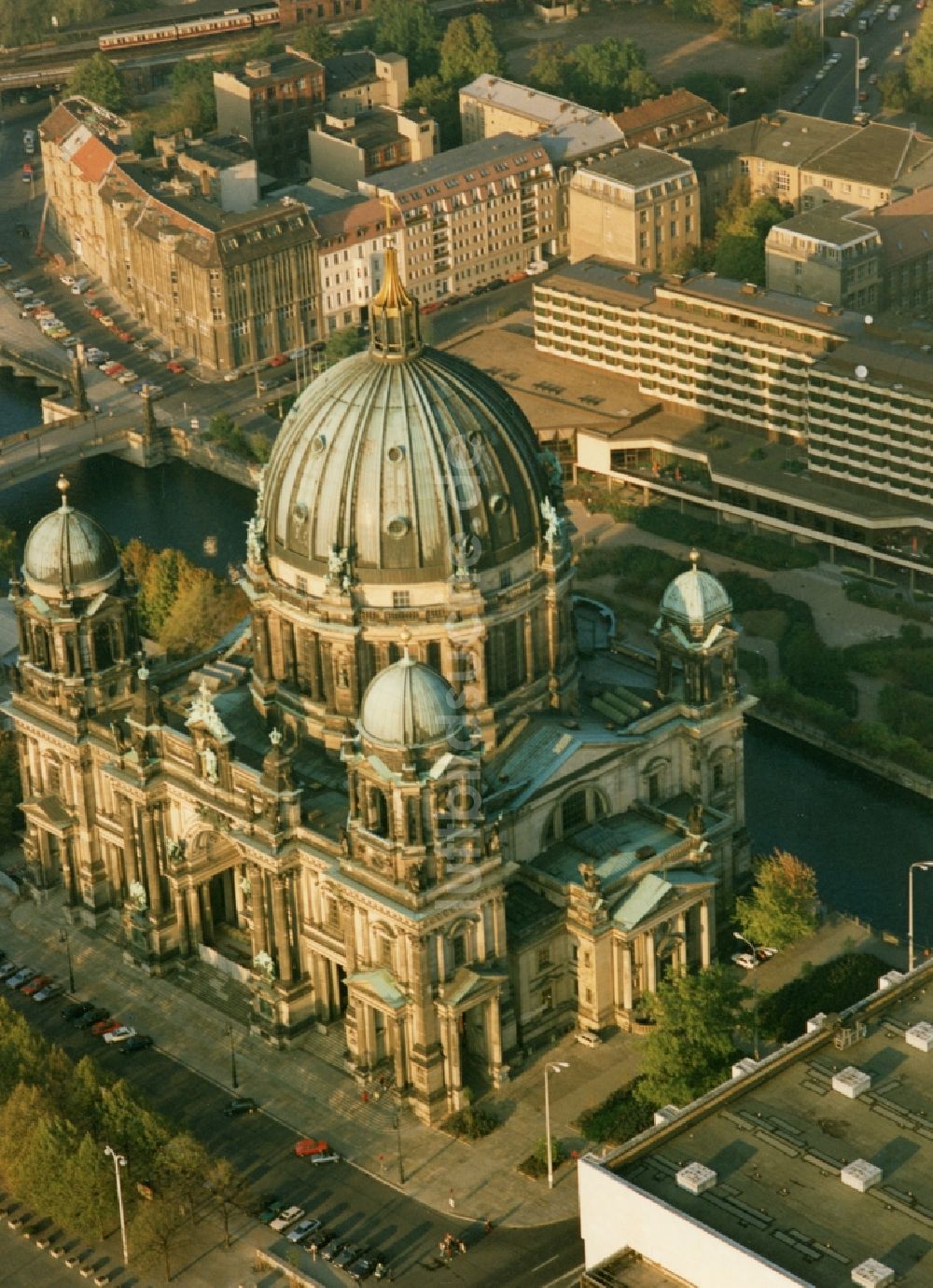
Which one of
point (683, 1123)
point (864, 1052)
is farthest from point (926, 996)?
point (683, 1123)

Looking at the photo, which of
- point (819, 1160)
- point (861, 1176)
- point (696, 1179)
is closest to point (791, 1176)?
point (819, 1160)

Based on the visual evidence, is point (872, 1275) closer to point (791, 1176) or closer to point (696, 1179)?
point (791, 1176)

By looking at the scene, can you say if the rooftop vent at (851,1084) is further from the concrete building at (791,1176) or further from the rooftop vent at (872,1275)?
the rooftop vent at (872,1275)

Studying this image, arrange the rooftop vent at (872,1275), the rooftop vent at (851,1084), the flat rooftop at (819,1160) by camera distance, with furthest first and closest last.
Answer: the rooftop vent at (851,1084), the flat rooftop at (819,1160), the rooftop vent at (872,1275)

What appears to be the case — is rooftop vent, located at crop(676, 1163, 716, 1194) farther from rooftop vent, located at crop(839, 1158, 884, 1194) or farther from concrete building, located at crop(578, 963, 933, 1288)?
rooftop vent, located at crop(839, 1158, 884, 1194)

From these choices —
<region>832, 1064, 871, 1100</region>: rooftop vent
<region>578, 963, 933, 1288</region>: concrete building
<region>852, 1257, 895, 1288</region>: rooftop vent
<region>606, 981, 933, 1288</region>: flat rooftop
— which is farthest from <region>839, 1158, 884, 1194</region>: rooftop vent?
<region>832, 1064, 871, 1100</region>: rooftop vent

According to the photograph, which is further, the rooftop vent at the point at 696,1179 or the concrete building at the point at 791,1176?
the rooftop vent at the point at 696,1179

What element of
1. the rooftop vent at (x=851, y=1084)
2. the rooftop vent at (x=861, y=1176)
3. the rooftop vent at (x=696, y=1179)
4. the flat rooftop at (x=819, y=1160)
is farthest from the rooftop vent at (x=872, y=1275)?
the rooftop vent at (x=851, y=1084)
